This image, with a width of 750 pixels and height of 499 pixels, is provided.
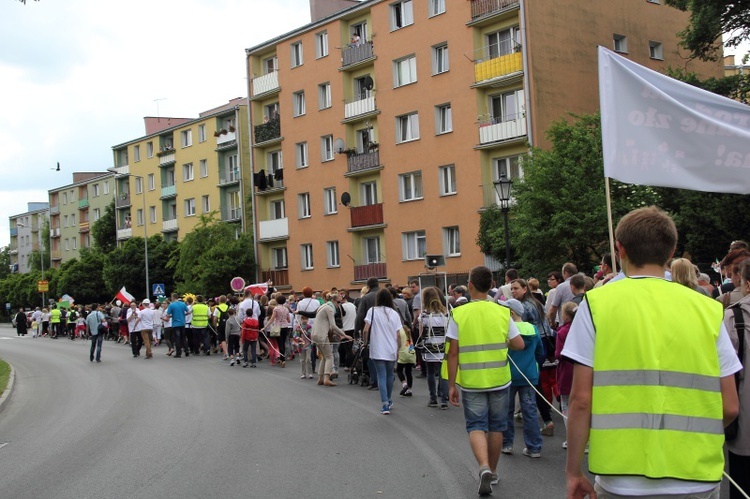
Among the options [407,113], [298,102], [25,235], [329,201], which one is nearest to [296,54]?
[298,102]

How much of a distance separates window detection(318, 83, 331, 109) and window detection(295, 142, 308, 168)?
2.74m

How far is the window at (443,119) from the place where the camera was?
39.6m

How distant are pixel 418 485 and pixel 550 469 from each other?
1.39 metres

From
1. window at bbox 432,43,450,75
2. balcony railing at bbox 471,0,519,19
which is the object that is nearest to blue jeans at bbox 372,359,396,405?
balcony railing at bbox 471,0,519,19

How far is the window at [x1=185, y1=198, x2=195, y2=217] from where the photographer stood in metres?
67.2

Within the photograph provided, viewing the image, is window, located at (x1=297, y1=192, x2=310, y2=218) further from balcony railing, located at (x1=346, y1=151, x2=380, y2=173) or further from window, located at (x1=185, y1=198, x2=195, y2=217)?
window, located at (x1=185, y1=198, x2=195, y2=217)

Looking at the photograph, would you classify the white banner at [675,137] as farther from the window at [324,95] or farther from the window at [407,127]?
the window at [324,95]

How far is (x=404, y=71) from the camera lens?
137 ft

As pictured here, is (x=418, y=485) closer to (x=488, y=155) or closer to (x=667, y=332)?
(x=667, y=332)

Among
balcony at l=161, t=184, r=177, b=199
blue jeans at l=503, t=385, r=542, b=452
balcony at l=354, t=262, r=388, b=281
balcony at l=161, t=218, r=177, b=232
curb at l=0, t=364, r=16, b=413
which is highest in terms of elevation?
balcony at l=161, t=184, r=177, b=199

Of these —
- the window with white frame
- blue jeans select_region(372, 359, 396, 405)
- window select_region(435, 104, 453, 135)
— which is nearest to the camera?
blue jeans select_region(372, 359, 396, 405)

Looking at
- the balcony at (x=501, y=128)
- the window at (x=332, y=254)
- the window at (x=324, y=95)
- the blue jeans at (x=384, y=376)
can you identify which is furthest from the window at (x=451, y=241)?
the blue jeans at (x=384, y=376)

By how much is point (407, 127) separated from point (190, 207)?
30763mm

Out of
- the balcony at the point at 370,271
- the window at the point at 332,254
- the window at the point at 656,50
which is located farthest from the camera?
the window at the point at 332,254
